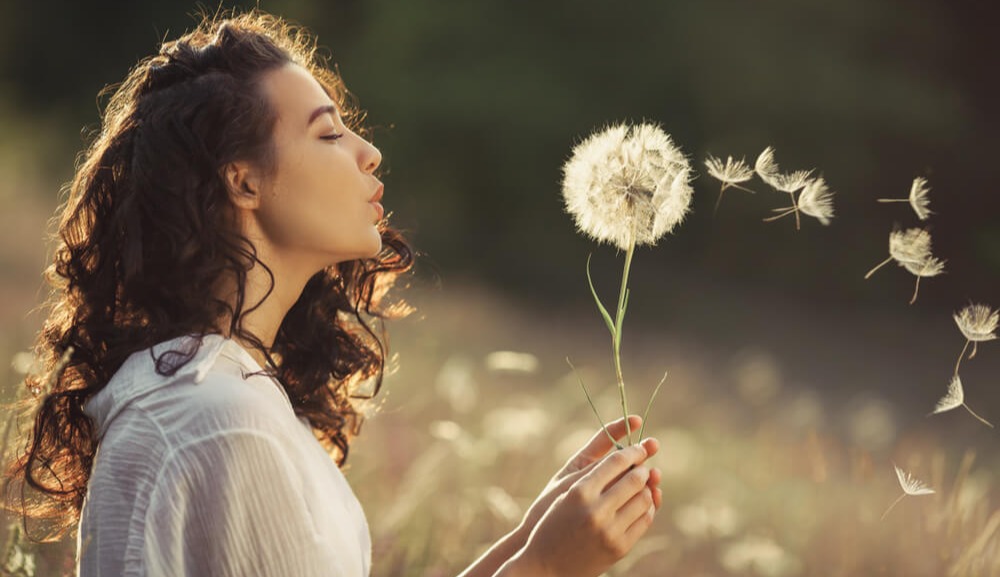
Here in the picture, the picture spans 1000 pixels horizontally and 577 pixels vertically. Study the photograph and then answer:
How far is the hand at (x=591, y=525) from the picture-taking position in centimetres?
175

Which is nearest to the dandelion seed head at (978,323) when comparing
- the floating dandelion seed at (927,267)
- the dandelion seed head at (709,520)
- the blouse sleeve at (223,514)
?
the floating dandelion seed at (927,267)

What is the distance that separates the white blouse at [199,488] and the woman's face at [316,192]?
1.23 feet

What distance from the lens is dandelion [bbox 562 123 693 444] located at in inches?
79.0

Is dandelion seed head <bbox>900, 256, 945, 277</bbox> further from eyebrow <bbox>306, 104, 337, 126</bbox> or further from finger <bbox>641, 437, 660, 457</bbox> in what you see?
eyebrow <bbox>306, 104, 337, 126</bbox>

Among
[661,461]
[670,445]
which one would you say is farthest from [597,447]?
[670,445]

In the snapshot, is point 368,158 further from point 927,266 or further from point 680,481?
point 680,481

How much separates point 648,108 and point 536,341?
25.4ft

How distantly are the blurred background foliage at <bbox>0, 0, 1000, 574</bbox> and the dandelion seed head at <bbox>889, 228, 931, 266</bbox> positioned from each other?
415 inches

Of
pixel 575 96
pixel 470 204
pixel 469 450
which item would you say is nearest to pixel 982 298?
pixel 575 96

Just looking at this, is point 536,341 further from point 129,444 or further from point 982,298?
point 982,298

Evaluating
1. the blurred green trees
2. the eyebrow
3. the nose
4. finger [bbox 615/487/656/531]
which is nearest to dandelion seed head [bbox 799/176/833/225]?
finger [bbox 615/487/656/531]

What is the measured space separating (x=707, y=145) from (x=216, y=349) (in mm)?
14383

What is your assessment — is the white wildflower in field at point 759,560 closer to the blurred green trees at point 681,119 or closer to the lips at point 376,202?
the lips at point 376,202

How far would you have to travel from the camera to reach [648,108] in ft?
53.0
